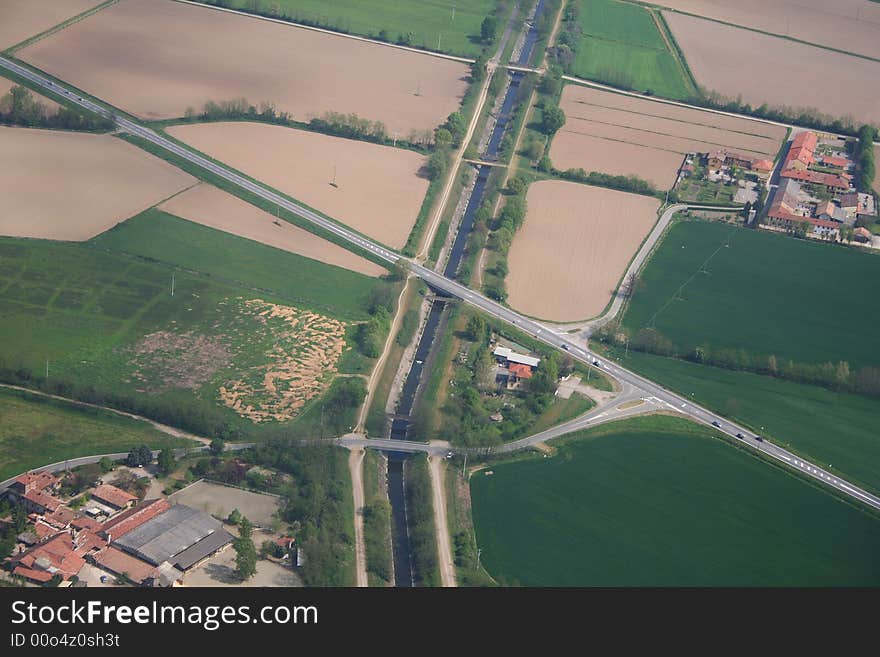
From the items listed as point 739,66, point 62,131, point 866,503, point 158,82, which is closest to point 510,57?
point 739,66

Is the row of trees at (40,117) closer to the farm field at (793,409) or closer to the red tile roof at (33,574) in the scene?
the farm field at (793,409)

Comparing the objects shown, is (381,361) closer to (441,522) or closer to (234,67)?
(441,522)

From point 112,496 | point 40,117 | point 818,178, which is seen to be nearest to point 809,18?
point 818,178

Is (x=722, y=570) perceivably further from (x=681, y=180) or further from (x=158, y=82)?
(x=158, y=82)

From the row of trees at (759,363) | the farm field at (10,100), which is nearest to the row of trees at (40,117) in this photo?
the farm field at (10,100)

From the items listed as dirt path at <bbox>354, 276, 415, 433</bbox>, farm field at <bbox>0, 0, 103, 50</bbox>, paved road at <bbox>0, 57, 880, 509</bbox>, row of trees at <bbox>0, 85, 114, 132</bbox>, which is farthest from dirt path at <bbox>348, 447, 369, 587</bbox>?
farm field at <bbox>0, 0, 103, 50</bbox>
